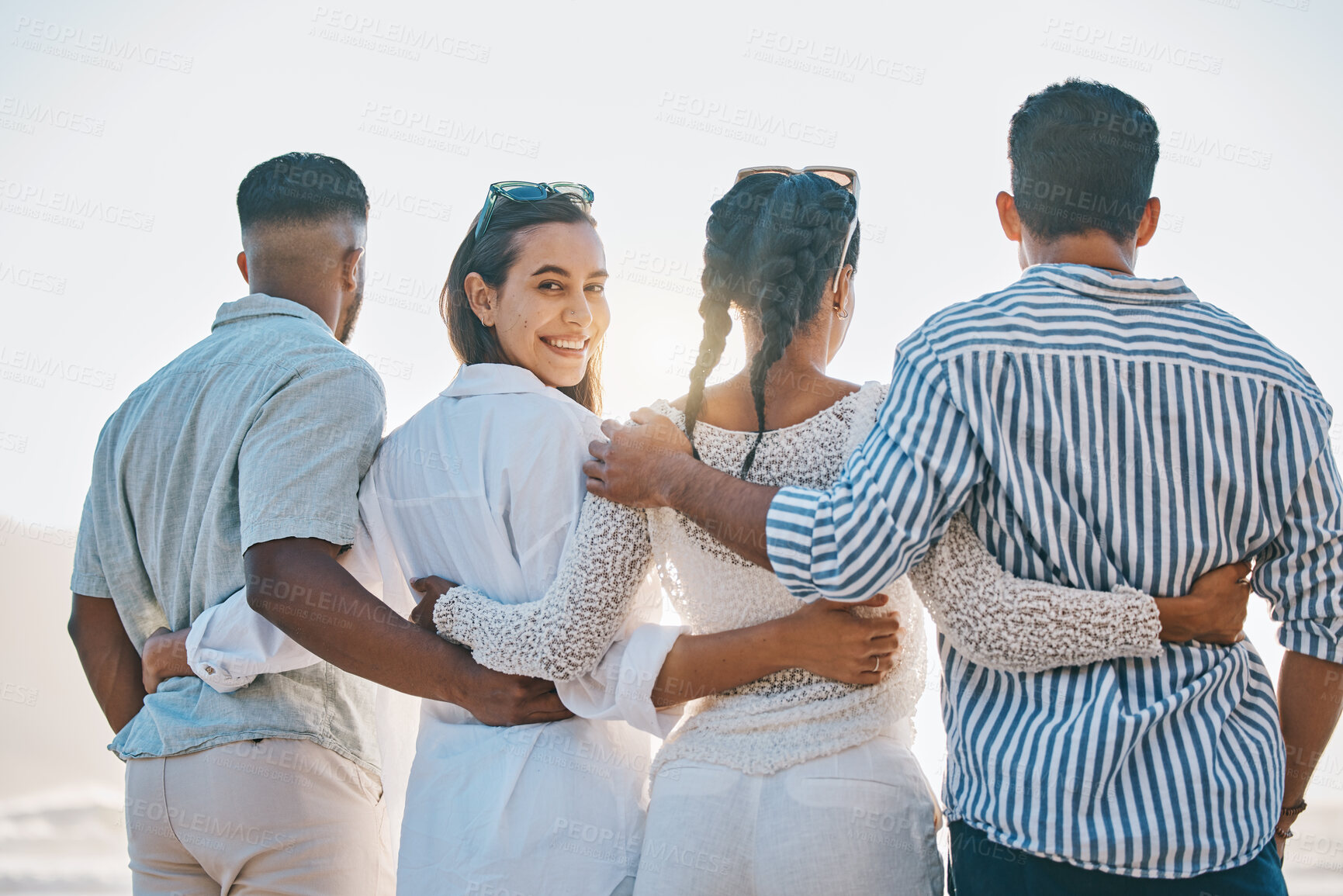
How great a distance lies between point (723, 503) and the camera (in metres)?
1.64

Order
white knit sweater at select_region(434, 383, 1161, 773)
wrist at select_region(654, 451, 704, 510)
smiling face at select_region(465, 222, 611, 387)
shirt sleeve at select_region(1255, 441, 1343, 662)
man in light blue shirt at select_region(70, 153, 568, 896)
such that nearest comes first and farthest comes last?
shirt sleeve at select_region(1255, 441, 1343, 662), white knit sweater at select_region(434, 383, 1161, 773), wrist at select_region(654, 451, 704, 510), man in light blue shirt at select_region(70, 153, 568, 896), smiling face at select_region(465, 222, 611, 387)

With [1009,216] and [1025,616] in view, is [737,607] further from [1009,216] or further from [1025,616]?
[1009,216]

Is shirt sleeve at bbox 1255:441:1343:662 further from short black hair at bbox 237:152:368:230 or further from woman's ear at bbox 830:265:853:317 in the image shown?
short black hair at bbox 237:152:368:230

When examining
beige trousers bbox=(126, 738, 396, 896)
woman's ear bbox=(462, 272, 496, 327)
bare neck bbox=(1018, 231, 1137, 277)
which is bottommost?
beige trousers bbox=(126, 738, 396, 896)

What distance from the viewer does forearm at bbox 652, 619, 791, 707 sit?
1.68 metres

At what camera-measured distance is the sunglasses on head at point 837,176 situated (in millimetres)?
1882

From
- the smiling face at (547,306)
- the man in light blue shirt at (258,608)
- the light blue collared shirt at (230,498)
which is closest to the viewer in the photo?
the man in light blue shirt at (258,608)

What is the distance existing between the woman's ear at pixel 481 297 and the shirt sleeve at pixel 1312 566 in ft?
5.27

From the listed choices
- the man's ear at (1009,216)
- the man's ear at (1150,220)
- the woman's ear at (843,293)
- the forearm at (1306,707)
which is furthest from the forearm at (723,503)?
the forearm at (1306,707)

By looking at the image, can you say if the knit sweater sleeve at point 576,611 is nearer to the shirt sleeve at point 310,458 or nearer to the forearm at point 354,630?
the forearm at point 354,630

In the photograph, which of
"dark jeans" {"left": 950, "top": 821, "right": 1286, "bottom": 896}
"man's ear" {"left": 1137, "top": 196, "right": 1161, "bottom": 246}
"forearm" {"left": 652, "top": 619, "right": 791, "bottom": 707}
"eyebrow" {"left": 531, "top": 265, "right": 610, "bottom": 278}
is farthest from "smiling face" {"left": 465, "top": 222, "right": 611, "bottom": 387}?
"dark jeans" {"left": 950, "top": 821, "right": 1286, "bottom": 896}

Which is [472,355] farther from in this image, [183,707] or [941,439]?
[941,439]

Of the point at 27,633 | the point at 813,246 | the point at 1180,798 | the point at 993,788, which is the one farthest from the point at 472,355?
the point at 27,633

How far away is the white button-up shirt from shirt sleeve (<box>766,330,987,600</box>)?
411mm
